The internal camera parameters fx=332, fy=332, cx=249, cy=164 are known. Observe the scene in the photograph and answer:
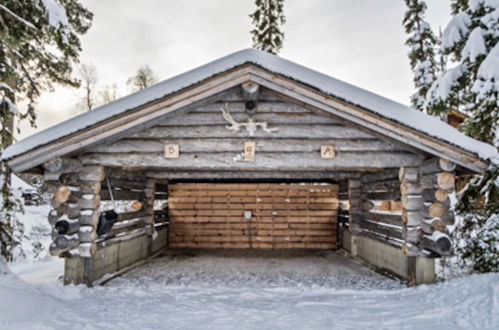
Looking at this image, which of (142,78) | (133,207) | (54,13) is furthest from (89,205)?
(142,78)

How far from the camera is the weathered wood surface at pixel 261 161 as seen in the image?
601 centimetres

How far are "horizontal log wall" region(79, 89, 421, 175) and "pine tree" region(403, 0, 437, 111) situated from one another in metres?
14.7

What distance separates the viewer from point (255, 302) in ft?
17.5

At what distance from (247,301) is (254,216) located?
6171 millimetres

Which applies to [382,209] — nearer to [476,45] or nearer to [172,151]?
[476,45]

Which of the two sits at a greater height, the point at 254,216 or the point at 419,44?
the point at 419,44

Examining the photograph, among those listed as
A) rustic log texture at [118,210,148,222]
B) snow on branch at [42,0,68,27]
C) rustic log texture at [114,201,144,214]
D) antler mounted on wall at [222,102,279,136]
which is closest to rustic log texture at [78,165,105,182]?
rustic log texture at [118,210,148,222]

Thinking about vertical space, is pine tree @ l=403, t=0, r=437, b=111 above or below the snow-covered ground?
above

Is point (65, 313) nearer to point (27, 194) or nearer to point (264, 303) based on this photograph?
point (264, 303)

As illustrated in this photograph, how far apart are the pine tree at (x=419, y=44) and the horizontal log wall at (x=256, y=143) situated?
14727 millimetres

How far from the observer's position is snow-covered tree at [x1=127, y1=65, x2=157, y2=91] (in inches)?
1025

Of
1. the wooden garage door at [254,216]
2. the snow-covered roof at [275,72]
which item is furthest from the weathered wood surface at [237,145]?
the wooden garage door at [254,216]

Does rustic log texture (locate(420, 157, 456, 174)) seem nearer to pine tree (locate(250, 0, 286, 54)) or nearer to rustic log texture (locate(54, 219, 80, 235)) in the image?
rustic log texture (locate(54, 219, 80, 235))

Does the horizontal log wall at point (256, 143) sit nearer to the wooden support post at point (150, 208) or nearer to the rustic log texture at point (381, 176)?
the rustic log texture at point (381, 176)
